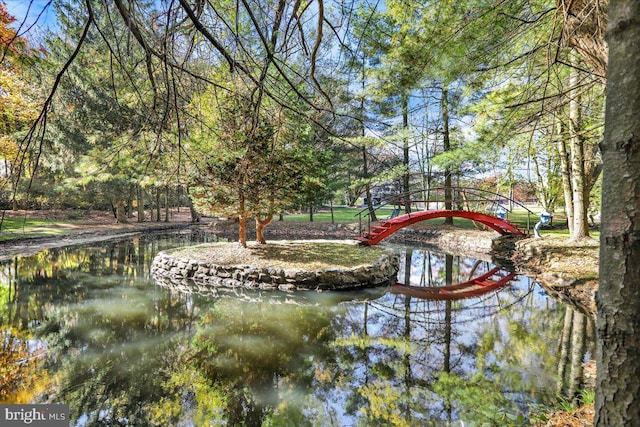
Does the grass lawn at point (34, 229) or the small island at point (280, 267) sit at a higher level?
the grass lawn at point (34, 229)

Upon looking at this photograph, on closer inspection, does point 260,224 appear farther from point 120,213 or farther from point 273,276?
point 120,213

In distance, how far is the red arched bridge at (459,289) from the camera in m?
6.55

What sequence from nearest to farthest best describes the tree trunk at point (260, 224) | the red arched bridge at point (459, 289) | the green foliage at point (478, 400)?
the green foliage at point (478, 400), the red arched bridge at point (459, 289), the tree trunk at point (260, 224)

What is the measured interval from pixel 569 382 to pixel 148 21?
446 centimetres

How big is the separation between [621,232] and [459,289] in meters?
6.72

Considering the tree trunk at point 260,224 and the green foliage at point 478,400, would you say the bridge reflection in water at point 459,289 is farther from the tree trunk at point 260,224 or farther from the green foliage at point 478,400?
the tree trunk at point 260,224

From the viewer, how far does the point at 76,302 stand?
5641mm

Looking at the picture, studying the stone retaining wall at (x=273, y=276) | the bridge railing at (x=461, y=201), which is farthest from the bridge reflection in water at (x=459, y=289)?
the bridge railing at (x=461, y=201)

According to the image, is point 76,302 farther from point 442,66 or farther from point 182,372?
point 442,66

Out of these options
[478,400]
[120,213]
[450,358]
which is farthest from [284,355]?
[120,213]

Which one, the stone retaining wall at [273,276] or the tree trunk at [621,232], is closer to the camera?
the tree trunk at [621,232]
